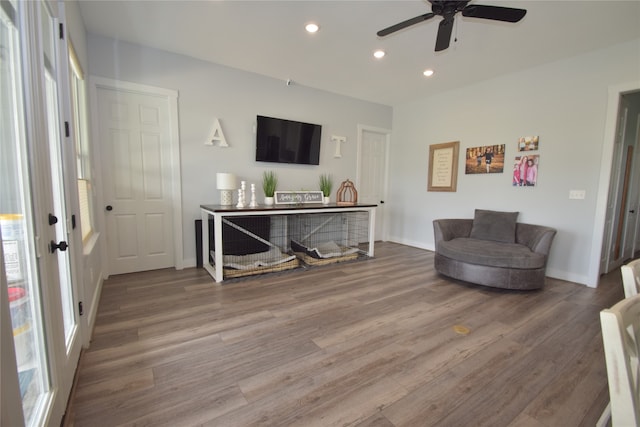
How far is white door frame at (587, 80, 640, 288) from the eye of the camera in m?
3.24

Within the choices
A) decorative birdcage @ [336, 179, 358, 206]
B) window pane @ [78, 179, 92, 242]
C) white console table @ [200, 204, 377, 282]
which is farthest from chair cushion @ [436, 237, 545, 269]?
window pane @ [78, 179, 92, 242]

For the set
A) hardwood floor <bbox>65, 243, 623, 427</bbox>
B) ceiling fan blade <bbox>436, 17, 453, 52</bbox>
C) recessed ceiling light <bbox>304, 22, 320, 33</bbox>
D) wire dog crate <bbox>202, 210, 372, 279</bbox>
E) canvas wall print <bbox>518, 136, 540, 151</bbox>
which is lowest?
hardwood floor <bbox>65, 243, 623, 427</bbox>

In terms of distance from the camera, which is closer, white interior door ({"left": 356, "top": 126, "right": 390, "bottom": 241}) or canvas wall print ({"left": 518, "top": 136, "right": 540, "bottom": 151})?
canvas wall print ({"left": 518, "top": 136, "right": 540, "bottom": 151})

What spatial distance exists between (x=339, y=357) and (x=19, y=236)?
6.05 feet

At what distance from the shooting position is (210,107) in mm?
3908

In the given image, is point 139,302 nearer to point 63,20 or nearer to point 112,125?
point 112,125

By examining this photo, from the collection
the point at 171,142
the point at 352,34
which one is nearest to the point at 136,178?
the point at 171,142

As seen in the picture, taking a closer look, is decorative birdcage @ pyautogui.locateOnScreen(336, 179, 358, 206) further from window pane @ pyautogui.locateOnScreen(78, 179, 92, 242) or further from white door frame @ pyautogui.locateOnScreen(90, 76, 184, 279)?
window pane @ pyautogui.locateOnScreen(78, 179, 92, 242)

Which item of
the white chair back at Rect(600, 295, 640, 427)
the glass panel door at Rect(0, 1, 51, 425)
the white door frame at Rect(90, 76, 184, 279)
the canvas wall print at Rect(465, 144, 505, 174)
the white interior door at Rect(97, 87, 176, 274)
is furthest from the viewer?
the canvas wall print at Rect(465, 144, 505, 174)

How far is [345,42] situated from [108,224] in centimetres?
351

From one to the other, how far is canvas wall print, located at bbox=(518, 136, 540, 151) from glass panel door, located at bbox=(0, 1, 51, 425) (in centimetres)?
497

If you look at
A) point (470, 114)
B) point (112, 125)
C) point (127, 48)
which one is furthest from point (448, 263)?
point (127, 48)

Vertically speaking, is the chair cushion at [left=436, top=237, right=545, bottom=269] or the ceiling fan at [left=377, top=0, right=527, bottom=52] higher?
the ceiling fan at [left=377, top=0, right=527, bottom=52]

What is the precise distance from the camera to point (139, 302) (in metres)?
2.80
